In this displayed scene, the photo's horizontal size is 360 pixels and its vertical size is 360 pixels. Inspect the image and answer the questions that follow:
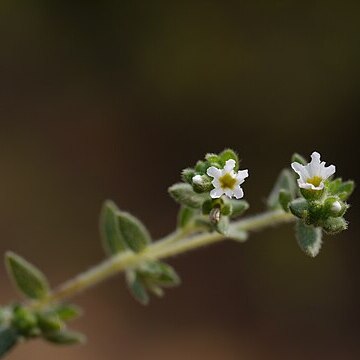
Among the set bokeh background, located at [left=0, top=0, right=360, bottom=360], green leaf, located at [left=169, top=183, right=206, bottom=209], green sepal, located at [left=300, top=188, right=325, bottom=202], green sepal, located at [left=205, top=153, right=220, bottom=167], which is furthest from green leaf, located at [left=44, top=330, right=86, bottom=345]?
bokeh background, located at [left=0, top=0, right=360, bottom=360]

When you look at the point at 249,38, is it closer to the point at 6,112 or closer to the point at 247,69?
the point at 247,69

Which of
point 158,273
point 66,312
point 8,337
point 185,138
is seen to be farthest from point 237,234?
point 185,138

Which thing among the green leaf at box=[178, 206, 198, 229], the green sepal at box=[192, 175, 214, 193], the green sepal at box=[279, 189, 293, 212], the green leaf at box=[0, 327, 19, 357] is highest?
the green leaf at box=[178, 206, 198, 229]

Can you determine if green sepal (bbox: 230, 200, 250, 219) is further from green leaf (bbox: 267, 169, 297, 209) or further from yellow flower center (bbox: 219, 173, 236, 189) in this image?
green leaf (bbox: 267, 169, 297, 209)

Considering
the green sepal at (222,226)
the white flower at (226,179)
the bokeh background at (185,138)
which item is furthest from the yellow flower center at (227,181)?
the bokeh background at (185,138)

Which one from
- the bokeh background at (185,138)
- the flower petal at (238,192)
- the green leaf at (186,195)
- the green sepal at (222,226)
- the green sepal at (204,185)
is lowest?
the flower petal at (238,192)

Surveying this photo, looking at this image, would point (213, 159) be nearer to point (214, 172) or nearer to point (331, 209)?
point (214, 172)

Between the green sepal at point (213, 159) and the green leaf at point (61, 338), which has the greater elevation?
the green sepal at point (213, 159)

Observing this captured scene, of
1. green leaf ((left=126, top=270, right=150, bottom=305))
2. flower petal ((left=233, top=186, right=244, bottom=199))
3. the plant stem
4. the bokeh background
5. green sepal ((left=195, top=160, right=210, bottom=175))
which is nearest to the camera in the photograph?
flower petal ((left=233, top=186, right=244, bottom=199))

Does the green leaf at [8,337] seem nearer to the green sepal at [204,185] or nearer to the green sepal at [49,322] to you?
the green sepal at [49,322]
